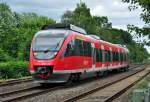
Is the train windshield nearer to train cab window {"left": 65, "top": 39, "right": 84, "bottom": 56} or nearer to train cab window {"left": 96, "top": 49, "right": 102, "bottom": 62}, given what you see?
train cab window {"left": 65, "top": 39, "right": 84, "bottom": 56}

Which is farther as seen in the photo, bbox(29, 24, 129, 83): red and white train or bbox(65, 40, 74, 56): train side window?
bbox(65, 40, 74, 56): train side window

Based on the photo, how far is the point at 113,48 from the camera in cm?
4634

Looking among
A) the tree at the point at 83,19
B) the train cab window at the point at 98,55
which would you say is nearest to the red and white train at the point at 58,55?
the train cab window at the point at 98,55

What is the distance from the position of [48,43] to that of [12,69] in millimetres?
14322

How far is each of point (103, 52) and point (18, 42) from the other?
37082 mm

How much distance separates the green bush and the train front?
487 inches

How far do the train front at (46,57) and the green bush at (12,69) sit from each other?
12.4m

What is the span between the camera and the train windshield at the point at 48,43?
25.8m

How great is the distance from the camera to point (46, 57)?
84.1ft

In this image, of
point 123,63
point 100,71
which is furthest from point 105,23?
point 100,71

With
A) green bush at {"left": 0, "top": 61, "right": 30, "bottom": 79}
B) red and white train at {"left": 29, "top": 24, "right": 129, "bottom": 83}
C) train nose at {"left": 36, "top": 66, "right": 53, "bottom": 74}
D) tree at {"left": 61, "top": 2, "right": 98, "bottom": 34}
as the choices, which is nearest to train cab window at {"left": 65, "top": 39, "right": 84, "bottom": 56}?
red and white train at {"left": 29, "top": 24, "right": 129, "bottom": 83}

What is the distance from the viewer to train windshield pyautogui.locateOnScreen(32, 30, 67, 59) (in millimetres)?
25798

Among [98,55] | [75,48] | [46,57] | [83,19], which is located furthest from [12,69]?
[83,19]

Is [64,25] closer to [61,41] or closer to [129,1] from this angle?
[61,41]
